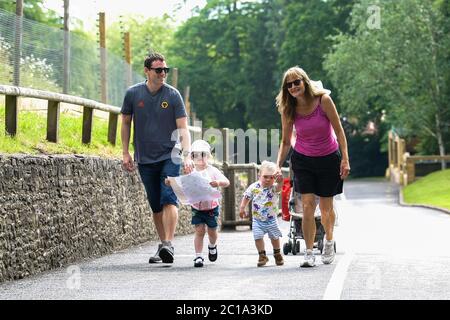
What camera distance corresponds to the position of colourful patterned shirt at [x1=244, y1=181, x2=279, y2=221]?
11.8 meters

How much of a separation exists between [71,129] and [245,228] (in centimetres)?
861

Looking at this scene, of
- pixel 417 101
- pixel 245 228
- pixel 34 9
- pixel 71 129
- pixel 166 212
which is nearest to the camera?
pixel 166 212

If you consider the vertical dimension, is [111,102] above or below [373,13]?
below

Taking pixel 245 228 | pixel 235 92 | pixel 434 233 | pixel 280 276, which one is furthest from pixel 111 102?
pixel 235 92

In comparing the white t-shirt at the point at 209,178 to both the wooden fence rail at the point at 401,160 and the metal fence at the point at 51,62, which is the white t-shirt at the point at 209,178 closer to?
the metal fence at the point at 51,62

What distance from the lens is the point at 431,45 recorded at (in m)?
60.8

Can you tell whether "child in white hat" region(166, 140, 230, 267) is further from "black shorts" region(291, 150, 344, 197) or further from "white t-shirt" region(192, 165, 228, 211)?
"black shorts" region(291, 150, 344, 197)

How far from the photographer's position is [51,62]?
2047cm

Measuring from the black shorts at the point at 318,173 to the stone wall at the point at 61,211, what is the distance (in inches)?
91.7

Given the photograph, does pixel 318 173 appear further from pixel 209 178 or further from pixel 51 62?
pixel 51 62

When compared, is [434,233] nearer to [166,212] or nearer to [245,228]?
[245,228]

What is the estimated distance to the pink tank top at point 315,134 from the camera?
1117cm

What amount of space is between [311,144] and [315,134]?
11 cm

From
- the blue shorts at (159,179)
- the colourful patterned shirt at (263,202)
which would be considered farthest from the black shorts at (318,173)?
the blue shorts at (159,179)
